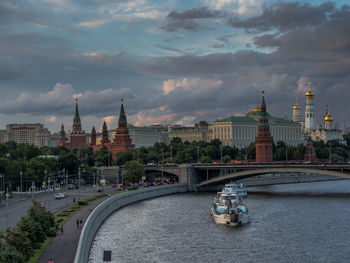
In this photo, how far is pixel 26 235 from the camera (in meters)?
36.4

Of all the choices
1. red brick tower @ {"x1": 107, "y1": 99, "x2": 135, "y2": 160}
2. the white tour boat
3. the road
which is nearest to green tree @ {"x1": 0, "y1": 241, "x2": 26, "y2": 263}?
the road

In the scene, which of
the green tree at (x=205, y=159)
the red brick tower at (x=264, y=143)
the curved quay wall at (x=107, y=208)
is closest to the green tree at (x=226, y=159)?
the green tree at (x=205, y=159)

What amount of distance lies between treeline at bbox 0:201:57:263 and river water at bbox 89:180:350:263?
384 cm

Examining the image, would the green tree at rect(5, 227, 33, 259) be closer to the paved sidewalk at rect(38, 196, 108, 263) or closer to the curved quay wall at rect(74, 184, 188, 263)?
the paved sidewalk at rect(38, 196, 108, 263)

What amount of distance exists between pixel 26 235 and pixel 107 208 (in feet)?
93.9

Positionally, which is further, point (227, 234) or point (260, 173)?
point (260, 173)

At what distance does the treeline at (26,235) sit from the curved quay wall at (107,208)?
2.60 m

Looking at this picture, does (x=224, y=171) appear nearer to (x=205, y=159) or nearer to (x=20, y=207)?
(x=205, y=159)

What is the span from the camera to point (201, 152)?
160m

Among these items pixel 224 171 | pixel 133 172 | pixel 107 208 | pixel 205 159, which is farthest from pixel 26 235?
pixel 205 159

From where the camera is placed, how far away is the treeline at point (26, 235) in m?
30.5

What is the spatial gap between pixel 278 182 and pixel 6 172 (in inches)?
2167

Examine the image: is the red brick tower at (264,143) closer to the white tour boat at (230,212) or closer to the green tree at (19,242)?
the white tour boat at (230,212)

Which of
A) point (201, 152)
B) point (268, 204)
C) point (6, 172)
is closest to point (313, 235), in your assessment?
Result: point (268, 204)
